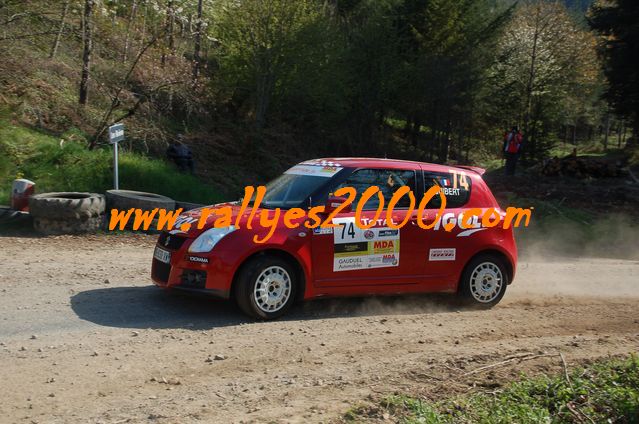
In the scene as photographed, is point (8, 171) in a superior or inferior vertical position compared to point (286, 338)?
superior

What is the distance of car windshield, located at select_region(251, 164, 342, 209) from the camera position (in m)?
8.34

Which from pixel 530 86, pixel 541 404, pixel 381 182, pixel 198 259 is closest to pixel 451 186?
pixel 381 182

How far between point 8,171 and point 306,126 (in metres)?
16.3

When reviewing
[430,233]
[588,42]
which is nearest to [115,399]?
[430,233]

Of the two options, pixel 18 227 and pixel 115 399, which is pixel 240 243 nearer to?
pixel 115 399

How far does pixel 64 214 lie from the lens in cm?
1210

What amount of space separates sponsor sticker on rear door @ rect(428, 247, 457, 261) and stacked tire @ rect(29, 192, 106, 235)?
6.61 metres

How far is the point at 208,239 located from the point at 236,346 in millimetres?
1396

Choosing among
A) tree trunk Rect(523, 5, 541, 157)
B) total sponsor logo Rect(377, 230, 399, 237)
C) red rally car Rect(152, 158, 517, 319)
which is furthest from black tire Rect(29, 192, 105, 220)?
tree trunk Rect(523, 5, 541, 157)

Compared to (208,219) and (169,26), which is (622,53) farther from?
(208,219)

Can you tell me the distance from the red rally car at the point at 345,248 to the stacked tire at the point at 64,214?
14.8 ft

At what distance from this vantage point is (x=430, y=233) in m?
8.82

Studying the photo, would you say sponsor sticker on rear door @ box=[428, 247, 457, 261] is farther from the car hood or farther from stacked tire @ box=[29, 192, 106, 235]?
stacked tire @ box=[29, 192, 106, 235]

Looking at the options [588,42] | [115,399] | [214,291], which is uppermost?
[588,42]
